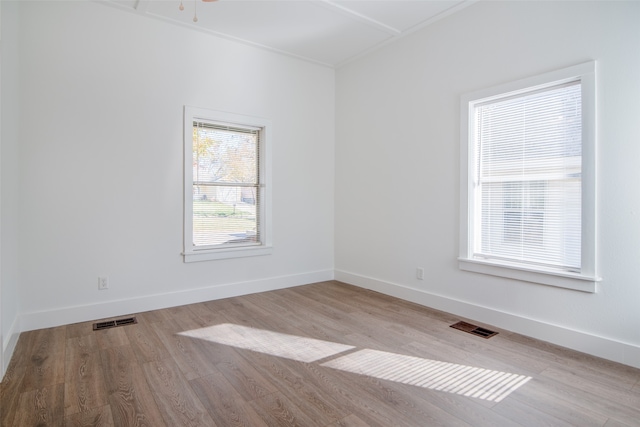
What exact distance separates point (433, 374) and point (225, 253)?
2666mm

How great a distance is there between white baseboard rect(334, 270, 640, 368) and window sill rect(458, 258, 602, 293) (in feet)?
1.10

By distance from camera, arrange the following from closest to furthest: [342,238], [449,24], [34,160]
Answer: [34,160], [449,24], [342,238]

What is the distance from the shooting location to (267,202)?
4.50 meters

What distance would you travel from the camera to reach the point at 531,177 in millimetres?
3041

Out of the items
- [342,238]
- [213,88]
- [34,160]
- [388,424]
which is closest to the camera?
[388,424]

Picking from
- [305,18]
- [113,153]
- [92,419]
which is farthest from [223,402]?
[305,18]

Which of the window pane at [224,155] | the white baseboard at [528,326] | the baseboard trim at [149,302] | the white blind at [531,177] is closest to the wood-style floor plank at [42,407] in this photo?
the baseboard trim at [149,302]

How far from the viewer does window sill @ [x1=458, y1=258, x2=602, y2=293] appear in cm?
267

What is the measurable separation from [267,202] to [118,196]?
165 centimetres

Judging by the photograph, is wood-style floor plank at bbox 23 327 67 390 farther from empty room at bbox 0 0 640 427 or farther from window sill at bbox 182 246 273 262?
window sill at bbox 182 246 273 262

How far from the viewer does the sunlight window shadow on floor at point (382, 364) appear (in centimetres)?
221

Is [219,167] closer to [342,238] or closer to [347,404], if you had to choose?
[342,238]

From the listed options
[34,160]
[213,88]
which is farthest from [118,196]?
[213,88]

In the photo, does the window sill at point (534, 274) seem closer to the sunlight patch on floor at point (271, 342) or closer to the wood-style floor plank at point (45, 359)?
the sunlight patch on floor at point (271, 342)
